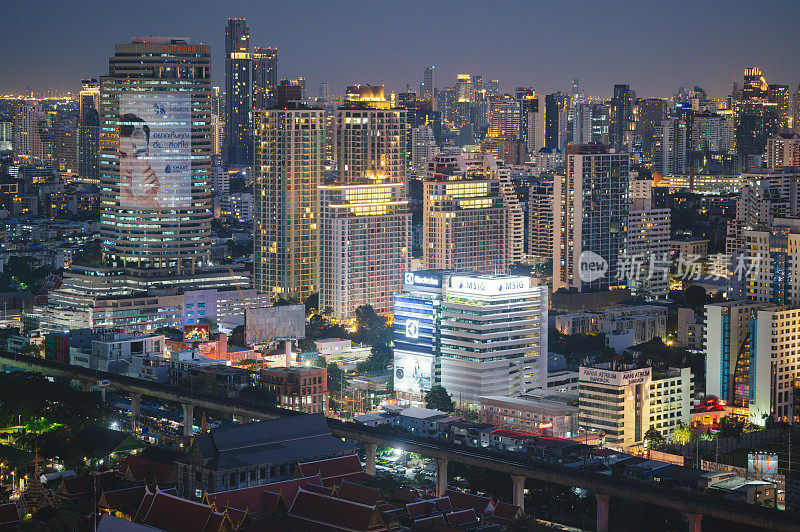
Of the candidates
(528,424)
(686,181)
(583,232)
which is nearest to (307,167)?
(583,232)

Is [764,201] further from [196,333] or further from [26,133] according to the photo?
[26,133]

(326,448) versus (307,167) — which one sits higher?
(307,167)

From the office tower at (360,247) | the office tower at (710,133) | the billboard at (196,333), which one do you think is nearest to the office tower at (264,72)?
the office tower at (710,133)

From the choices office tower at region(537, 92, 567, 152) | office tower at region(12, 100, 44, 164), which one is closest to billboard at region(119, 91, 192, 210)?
office tower at region(12, 100, 44, 164)

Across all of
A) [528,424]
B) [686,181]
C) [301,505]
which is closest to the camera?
[301,505]

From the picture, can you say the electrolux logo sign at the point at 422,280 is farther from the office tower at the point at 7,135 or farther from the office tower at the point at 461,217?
the office tower at the point at 7,135

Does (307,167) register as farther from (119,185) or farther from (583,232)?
(583,232)
